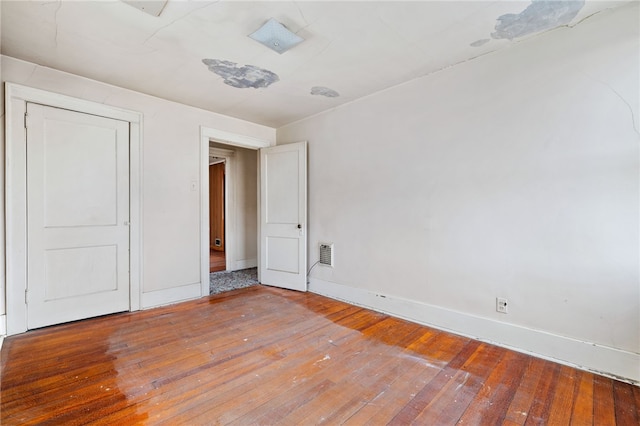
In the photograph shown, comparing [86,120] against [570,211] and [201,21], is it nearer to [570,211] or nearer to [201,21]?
[201,21]

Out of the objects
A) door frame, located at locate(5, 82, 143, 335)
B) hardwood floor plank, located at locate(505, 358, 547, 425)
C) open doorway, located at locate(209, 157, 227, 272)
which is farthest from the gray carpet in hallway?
hardwood floor plank, located at locate(505, 358, 547, 425)

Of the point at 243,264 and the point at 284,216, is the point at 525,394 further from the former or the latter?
the point at 243,264

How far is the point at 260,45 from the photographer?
7.39 ft

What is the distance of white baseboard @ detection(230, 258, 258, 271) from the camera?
5.28 m

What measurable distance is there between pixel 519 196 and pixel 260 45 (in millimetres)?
2437

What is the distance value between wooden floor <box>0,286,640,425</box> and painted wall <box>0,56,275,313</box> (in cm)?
68

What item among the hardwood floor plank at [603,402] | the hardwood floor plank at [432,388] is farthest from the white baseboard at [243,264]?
the hardwood floor plank at [603,402]

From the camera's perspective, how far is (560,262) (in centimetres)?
213

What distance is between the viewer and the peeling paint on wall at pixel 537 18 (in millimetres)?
1845

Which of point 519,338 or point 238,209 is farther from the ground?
point 238,209

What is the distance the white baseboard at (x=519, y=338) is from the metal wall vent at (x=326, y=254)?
59cm

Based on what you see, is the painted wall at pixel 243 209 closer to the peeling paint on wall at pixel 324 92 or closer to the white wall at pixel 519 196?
the peeling paint on wall at pixel 324 92

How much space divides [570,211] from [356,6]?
6.96ft

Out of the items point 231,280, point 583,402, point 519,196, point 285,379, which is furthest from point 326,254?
point 583,402
